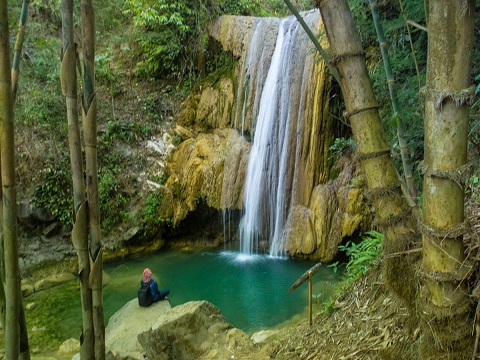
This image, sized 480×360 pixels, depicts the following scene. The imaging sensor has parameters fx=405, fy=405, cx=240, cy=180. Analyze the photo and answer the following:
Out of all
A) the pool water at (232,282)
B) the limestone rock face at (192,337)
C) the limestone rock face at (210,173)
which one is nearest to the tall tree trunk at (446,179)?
the limestone rock face at (192,337)

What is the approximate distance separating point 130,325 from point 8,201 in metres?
4.19

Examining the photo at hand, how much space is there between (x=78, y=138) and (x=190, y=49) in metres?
10.5

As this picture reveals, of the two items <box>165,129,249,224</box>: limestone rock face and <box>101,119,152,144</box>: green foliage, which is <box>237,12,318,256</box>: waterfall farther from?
<box>101,119,152,144</box>: green foliage

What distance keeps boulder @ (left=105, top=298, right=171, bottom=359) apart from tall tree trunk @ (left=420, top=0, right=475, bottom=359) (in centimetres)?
370

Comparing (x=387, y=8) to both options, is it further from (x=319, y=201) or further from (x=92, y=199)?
Result: (x=92, y=199)

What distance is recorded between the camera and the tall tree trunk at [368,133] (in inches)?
64.1

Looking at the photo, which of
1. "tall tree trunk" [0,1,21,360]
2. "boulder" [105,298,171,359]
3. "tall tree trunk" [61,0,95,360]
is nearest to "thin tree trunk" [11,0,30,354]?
"tall tree trunk" [0,1,21,360]

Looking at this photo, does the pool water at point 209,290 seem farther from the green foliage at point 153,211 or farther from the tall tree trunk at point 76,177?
the tall tree trunk at point 76,177

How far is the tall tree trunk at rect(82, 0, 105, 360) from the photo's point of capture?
1.31m

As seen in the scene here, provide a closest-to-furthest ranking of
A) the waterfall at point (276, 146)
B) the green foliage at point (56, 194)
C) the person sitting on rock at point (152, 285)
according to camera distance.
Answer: the person sitting on rock at point (152, 285), the waterfall at point (276, 146), the green foliage at point (56, 194)

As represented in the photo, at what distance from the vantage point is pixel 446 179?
1.46m

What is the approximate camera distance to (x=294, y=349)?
3025 mm

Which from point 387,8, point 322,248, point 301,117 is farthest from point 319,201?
point 387,8

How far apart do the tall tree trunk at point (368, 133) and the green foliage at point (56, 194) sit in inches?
328
